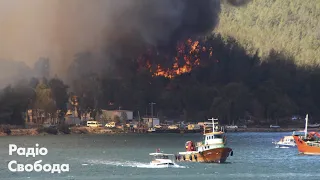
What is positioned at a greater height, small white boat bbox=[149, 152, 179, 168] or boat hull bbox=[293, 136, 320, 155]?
boat hull bbox=[293, 136, 320, 155]

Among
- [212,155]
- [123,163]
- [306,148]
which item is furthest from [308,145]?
[123,163]

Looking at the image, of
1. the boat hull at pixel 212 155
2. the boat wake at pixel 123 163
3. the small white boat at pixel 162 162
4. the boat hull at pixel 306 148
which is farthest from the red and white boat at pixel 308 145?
the small white boat at pixel 162 162

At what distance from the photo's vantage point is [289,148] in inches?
5974

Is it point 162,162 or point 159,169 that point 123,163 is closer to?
point 162,162

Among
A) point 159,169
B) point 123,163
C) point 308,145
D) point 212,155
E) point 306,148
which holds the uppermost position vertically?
point 308,145

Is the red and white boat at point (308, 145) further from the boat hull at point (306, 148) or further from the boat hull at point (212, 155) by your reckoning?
the boat hull at point (212, 155)

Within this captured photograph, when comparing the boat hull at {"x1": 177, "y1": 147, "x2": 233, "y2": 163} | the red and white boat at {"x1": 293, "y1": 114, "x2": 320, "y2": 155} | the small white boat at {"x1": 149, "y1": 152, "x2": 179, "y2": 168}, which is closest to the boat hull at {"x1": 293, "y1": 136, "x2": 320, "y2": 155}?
the red and white boat at {"x1": 293, "y1": 114, "x2": 320, "y2": 155}

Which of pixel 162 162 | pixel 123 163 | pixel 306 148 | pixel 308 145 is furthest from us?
pixel 306 148

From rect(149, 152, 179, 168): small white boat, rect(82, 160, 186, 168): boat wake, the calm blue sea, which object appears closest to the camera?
the calm blue sea

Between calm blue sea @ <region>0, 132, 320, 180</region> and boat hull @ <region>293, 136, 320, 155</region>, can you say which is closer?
calm blue sea @ <region>0, 132, 320, 180</region>

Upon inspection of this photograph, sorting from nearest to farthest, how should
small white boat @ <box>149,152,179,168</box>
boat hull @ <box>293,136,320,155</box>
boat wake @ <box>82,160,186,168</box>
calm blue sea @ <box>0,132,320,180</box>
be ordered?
calm blue sea @ <box>0,132,320,180</box>
small white boat @ <box>149,152,179,168</box>
boat wake @ <box>82,160,186,168</box>
boat hull @ <box>293,136,320,155</box>

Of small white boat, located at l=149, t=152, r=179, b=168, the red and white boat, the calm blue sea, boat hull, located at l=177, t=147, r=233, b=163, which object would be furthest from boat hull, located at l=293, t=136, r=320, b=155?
small white boat, located at l=149, t=152, r=179, b=168

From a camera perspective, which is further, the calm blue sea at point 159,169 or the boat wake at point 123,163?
the boat wake at point 123,163

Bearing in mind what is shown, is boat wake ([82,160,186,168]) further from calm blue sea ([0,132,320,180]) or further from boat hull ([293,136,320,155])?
boat hull ([293,136,320,155])
